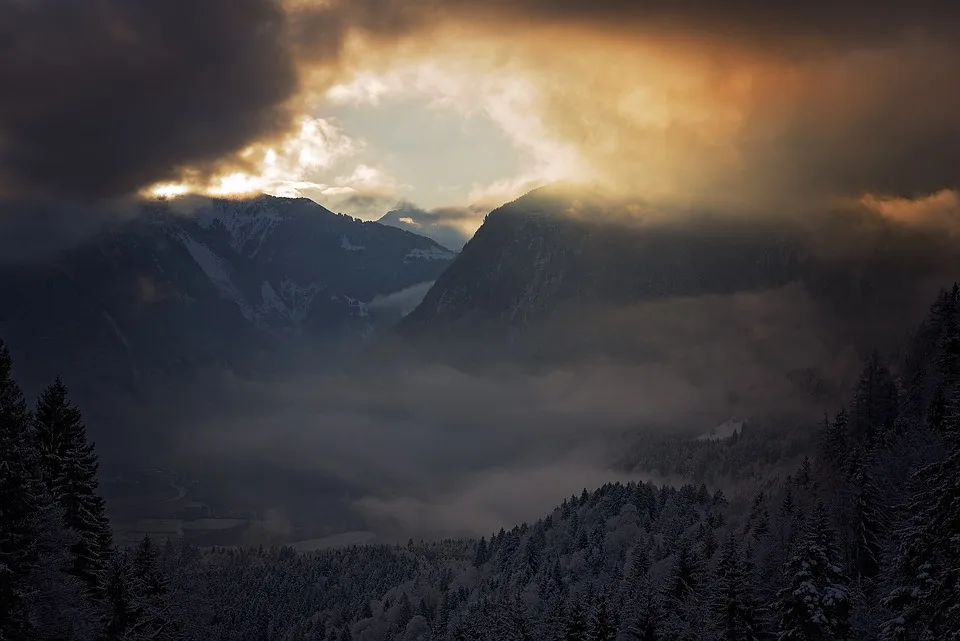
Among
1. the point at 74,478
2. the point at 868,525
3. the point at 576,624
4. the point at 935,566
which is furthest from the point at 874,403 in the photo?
the point at 74,478

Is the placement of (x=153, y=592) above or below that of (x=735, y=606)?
above

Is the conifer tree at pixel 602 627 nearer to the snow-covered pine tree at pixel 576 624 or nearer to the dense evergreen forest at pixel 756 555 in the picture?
the dense evergreen forest at pixel 756 555

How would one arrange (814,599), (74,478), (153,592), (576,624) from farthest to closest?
1. (576,624)
2. (153,592)
3. (74,478)
4. (814,599)

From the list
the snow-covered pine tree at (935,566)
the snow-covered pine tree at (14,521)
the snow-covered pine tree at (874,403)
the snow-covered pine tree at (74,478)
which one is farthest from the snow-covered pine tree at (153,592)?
the snow-covered pine tree at (874,403)

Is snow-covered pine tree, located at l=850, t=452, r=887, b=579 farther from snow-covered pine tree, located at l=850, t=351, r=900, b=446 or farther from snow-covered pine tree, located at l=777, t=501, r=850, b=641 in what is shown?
snow-covered pine tree, located at l=850, t=351, r=900, b=446

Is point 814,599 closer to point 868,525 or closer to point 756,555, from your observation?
point 756,555

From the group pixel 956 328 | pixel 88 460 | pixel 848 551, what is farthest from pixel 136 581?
pixel 956 328
